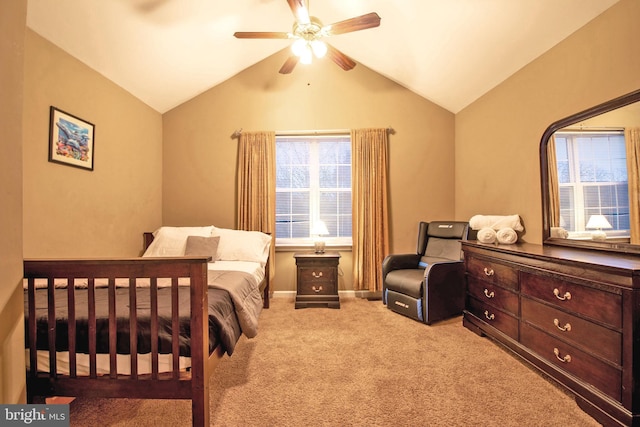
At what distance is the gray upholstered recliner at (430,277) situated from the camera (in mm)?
2770

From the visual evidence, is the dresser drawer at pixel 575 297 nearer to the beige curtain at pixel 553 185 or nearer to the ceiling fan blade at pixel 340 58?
the beige curtain at pixel 553 185

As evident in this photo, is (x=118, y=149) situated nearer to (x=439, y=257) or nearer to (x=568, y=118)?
(x=439, y=257)

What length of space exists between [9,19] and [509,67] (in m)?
3.54

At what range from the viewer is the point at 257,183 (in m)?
3.75

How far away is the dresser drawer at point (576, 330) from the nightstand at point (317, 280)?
74.6 inches

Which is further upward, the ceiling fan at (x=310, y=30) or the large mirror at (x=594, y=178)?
the ceiling fan at (x=310, y=30)

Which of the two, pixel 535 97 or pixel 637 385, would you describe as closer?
pixel 637 385

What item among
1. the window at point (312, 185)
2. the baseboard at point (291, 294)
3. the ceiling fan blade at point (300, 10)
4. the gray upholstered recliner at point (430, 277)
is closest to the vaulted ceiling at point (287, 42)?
the ceiling fan blade at point (300, 10)

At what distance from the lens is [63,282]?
195 cm

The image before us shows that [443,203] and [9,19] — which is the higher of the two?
[9,19]

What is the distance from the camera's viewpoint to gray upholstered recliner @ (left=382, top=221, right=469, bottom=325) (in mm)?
2770

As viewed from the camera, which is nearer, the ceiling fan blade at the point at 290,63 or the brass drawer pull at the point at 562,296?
the brass drawer pull at the point at 562,296

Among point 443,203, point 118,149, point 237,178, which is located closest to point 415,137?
point 443,203

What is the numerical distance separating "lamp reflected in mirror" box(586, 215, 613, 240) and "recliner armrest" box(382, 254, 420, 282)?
Answer: 1675 mm
